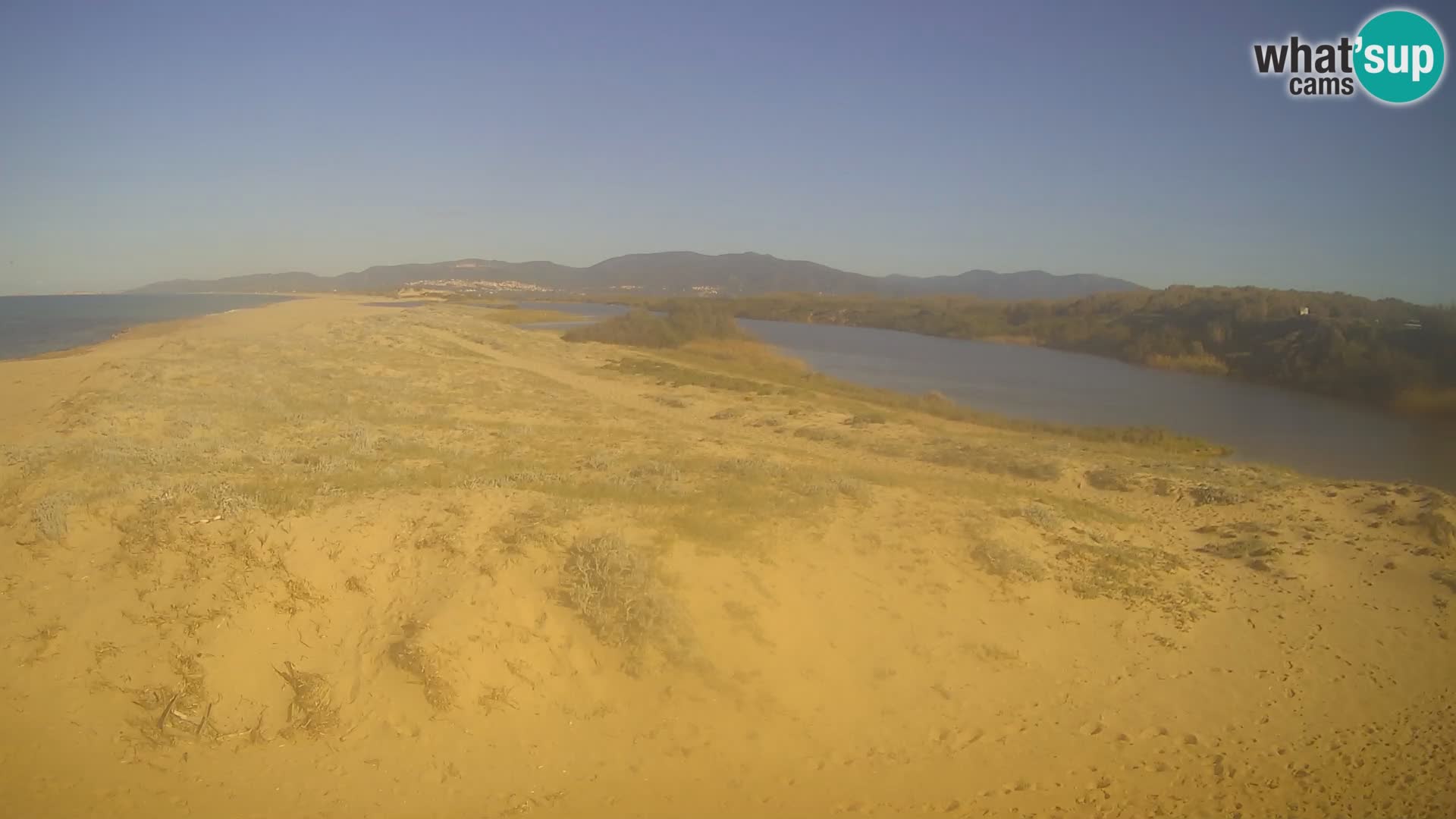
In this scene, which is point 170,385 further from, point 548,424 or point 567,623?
point 567,623

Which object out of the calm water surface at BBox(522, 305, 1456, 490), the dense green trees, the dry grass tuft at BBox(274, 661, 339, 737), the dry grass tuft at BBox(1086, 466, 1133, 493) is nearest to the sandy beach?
the dry grass tuft at BBox(274, 661, 339, 737)

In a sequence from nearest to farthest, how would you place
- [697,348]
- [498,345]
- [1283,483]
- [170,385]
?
[1283,483] < [170,385] < [498,345] < [697,348]

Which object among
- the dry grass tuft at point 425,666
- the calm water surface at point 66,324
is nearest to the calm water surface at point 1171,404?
the dry grass tuft at point 425,666

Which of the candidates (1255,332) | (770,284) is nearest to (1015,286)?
(770,284)

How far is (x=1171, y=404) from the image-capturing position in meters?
29.2

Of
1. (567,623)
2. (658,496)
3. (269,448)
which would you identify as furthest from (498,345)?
(567,623)

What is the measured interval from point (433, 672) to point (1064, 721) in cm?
501

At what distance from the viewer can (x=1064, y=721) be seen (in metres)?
6.24

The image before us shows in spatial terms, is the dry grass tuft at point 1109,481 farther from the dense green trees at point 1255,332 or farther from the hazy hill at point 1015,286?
the hazy hill at point 1015,286

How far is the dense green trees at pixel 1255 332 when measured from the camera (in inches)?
1125

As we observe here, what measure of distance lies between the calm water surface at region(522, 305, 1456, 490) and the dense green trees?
119 cm

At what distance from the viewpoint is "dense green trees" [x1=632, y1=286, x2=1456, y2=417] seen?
2858 centimetres

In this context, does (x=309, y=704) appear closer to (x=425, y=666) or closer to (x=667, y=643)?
(x=425, y=666)

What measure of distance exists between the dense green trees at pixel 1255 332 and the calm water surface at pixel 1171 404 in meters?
1.19
